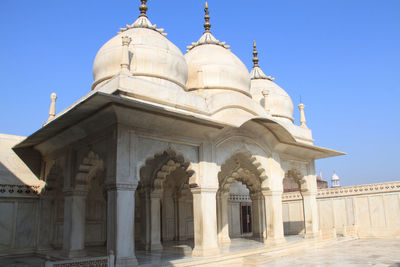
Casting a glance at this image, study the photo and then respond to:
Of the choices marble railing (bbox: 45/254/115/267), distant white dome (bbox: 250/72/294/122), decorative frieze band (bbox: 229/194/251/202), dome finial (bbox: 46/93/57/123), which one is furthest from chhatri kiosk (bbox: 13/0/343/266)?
decorative frieze band (bbox: 229/194/251/202)

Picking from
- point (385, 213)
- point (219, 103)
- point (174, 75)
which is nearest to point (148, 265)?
point (219, 103)

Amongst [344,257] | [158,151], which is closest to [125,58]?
[158,151]

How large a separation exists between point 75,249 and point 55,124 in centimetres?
340

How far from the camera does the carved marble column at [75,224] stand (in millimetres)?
9656

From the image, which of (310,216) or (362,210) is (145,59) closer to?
(310,216)

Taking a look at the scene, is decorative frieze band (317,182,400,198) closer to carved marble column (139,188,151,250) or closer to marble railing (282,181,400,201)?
marble railing (282,181,400,201)

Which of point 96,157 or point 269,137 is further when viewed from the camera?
point 269,137

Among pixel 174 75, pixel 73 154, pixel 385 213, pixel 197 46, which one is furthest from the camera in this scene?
pixel 385 213

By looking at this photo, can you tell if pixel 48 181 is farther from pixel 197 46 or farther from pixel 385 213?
pixel 385 213

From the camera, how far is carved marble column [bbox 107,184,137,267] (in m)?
7.83

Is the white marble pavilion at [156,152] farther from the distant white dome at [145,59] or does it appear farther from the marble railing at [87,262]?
the marble railing at [87,262]

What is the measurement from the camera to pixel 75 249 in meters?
9.63

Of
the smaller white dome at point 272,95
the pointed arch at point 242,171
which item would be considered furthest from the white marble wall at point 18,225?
the smaller white dome at point 272,95

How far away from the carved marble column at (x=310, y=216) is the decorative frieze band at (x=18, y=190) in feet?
→ 33.1
